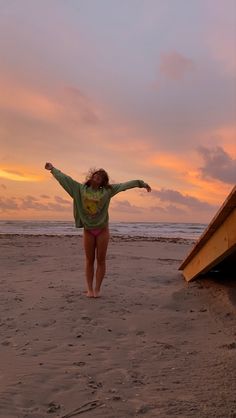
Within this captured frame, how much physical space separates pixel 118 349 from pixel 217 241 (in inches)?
70.4

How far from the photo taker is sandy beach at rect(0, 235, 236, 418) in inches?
106

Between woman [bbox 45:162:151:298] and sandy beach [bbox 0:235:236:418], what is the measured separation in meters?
0.52

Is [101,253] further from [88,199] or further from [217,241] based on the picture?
[217,241]

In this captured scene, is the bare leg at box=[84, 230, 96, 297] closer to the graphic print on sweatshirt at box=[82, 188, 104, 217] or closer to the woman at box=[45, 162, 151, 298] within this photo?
the woman at box=[45, 162, 151, 298]

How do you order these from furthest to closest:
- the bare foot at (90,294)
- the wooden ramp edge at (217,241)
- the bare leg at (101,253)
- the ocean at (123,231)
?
1. the ocean at (123,231)
2. the bare leg at (101,253)
3. the bare foot at (90,294)
4. the wooden ramp edge at (217,241)

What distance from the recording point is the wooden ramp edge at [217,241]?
424 centimetres

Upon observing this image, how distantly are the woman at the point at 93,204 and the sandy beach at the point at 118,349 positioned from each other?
52 centimetres

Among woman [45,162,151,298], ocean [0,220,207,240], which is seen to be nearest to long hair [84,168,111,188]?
woman [45,162,151,298]

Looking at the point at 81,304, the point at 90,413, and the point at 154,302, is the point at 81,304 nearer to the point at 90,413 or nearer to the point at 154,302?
the point at 154,302

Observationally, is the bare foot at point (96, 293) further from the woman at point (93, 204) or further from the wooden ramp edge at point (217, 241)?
the wooden ramp edge at point (217, 241)

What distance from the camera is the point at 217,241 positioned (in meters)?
4.86

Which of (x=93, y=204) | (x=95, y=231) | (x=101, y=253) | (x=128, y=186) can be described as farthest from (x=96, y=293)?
(x=128, y=186)

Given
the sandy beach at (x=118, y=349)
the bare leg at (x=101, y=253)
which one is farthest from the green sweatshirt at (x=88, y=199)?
the sandy beach at (x=118, y=349)

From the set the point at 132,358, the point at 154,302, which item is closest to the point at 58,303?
the point at 154,302
